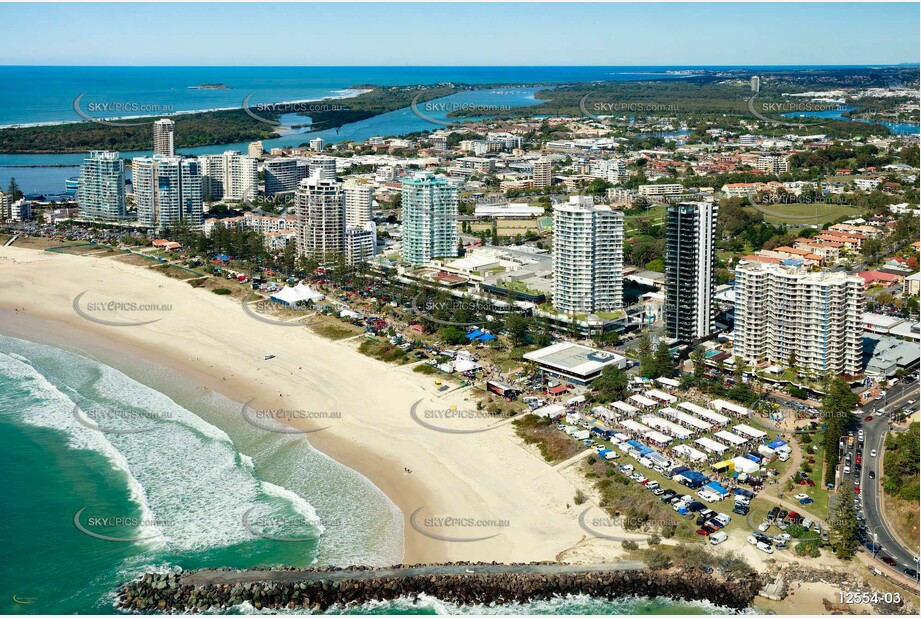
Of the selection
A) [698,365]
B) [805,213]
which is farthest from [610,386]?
[805,213]

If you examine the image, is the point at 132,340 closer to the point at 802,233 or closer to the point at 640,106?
the point at 802,233

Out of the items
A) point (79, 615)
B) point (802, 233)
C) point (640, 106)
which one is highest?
point (640, 106)

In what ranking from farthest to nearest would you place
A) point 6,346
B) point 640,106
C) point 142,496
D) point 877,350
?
point 640,106 → point 6,346 → point 877,350 → point 142,496

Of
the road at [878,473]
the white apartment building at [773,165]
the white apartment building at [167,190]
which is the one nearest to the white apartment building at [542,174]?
the white apartment building at [773,165]

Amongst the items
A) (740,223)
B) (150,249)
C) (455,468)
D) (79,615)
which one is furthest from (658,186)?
(79,615)

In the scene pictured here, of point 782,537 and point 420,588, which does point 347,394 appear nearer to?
point 420,588

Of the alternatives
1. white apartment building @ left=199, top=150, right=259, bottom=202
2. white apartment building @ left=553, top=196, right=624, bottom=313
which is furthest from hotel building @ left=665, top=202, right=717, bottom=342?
white apartment building @ left=199, top=150, right=259, bottom=202

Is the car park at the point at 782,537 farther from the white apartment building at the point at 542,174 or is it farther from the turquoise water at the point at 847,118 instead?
the turquoise water at the point at 847,118
